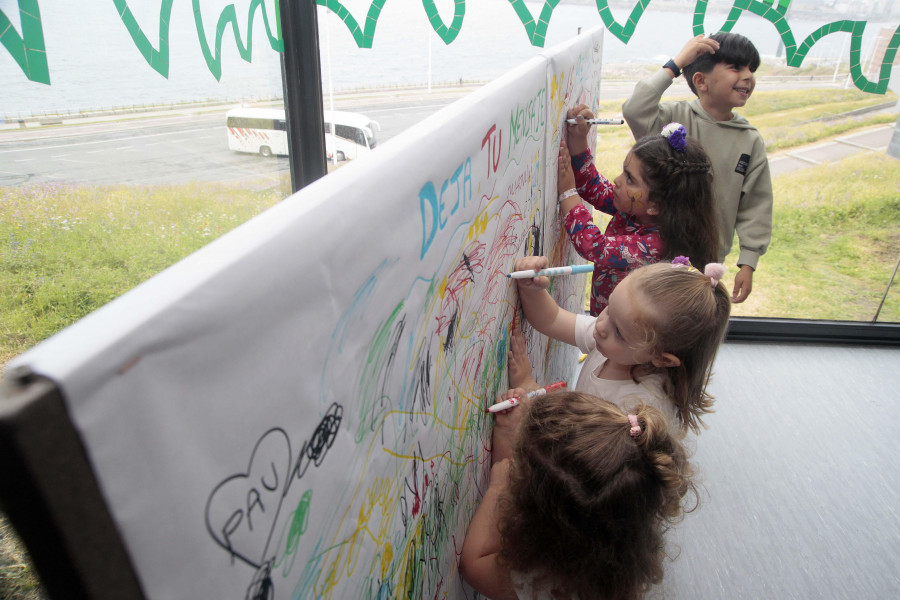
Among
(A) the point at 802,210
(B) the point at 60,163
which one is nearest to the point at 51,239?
(B) the point at 60,163

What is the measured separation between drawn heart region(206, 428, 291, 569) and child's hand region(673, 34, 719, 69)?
1873 mm

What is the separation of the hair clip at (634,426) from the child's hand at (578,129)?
0.88 metres

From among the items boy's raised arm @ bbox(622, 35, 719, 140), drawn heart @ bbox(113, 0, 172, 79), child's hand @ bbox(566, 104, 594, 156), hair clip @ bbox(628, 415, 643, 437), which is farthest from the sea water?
hair clip @ bbox(628, 415, 643, 437)

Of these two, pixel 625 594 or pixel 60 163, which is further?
Result: pixel 60 163

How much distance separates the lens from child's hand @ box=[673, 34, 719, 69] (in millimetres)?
1771

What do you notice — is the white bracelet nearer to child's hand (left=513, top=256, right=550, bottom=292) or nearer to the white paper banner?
child's hand (left=513, top=256, right=550, bottom=292)

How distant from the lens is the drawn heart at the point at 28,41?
118 cm

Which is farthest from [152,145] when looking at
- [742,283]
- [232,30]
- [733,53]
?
[742,283]

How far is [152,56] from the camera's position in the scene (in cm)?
151

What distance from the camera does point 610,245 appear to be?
1.43 m

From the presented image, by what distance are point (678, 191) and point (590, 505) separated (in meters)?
0.95

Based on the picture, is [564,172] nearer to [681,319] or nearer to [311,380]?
[681,319]

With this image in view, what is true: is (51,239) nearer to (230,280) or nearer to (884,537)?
(230,280)

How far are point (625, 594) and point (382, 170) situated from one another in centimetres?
71
